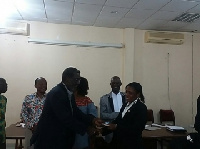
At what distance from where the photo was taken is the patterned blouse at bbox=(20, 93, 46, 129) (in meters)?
2.86

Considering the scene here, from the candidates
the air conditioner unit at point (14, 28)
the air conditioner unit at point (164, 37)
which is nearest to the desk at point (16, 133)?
the air conditioner unit at point (14, 28)

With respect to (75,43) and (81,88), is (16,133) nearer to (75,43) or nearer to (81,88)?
(81,88)

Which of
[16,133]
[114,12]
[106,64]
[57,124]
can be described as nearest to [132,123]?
[57,124]

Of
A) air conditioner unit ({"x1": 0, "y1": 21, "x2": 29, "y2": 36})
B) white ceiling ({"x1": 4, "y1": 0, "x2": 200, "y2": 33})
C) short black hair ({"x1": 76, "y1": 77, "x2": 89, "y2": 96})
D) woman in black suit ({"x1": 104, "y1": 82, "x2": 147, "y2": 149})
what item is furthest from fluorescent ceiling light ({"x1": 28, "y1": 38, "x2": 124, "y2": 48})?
woman in black suit ({"x1": 104, "y1": 82, "x2": 147, "y2": 149})

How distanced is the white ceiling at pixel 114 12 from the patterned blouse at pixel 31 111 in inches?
76.6

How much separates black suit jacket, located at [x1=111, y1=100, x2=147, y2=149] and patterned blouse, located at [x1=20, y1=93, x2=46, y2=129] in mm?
1116

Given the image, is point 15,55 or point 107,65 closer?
point 15,55

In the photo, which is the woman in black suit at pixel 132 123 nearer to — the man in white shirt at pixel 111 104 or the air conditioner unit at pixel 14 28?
the man in white shirt at pixel 111 104

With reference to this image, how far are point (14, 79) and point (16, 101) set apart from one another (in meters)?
0.52

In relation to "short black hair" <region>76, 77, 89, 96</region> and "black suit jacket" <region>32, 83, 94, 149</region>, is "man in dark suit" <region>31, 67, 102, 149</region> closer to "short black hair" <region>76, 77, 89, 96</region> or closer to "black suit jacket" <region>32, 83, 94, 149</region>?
"black suit jacket" <region>32, 83, 94, 149</region>

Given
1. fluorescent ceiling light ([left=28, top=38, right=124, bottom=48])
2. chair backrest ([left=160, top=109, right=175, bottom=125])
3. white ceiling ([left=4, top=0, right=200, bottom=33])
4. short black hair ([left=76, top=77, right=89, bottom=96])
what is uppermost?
white ceiling ([left=4, top=0, right=200, bottom=33])

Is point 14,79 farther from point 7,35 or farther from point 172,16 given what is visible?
point 172,16

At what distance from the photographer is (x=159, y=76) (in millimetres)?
5734

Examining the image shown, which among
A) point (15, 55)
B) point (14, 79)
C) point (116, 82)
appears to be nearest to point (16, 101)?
point (14, 79)
